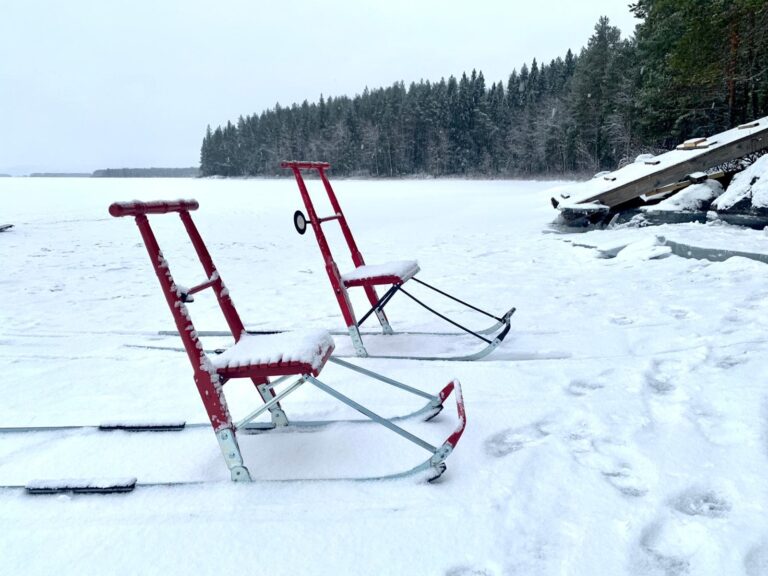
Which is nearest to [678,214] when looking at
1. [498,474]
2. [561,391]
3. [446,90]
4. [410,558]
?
[561,391]

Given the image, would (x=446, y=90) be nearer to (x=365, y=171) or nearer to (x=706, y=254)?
→ (x=365, y=171)

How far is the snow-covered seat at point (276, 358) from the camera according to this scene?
2070 millimetres

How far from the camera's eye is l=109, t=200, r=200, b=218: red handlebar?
74.7 inches

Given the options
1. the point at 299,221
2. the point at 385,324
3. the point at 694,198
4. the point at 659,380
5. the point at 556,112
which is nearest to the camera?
the point at 659,380

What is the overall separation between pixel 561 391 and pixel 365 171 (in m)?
69.1

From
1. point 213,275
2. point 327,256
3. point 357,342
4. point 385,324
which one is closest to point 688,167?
point 385,324

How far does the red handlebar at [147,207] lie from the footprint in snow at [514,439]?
179 centimetres

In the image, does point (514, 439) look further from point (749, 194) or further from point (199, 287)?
point (749, 194)

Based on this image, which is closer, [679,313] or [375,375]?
[375,375]

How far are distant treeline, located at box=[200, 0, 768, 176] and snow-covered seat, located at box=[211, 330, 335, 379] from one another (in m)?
12.2

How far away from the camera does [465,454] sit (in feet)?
7.52

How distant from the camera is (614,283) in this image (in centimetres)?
539

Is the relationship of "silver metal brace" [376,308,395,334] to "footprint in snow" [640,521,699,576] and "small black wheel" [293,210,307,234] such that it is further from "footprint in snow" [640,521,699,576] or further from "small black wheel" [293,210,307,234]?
"footprint in snow" [640,521,699,576]

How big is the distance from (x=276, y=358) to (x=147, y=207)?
2.61 ft
